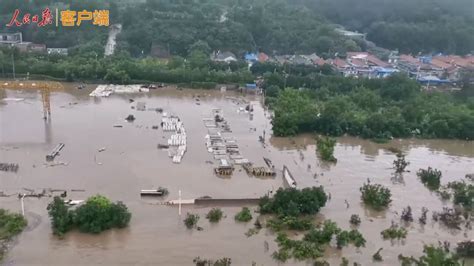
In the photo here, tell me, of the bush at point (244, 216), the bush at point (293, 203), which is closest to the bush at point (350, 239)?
the bush at point (293, 203)

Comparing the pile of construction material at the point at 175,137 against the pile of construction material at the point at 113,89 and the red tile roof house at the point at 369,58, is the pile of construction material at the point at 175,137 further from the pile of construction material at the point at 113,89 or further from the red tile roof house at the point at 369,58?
the red tile roof house at the point at 369,58

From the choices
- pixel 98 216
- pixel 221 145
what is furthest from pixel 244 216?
pixel 221 145

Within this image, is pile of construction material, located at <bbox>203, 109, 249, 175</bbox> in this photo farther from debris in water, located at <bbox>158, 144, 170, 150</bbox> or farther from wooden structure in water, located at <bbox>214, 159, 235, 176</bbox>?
debris in water, located at <bbox>158, 144, 170, 150</bbox>

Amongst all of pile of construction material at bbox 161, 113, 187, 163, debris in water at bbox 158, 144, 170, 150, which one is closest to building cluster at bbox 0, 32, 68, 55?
pile of construction material at bbox 161, 113, 187, 163

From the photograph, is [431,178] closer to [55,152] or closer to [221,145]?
[221,145]

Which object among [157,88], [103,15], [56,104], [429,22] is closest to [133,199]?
[56,104]

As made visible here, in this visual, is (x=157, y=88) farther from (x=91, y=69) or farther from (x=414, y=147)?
(x=414, y=147)
